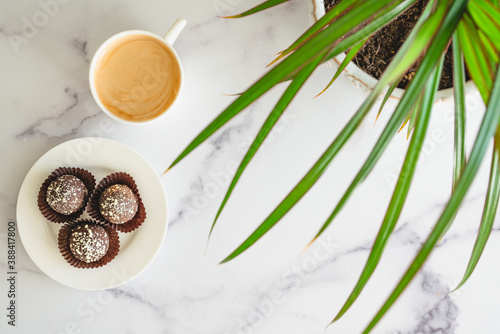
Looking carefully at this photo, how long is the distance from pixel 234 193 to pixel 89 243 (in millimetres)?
279

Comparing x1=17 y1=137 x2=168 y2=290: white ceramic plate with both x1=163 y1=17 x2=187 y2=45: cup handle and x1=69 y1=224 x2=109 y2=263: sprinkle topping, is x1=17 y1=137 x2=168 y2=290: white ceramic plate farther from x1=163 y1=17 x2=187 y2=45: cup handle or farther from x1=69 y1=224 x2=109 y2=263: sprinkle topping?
x1=163 y1=17 x2=187 y2=45: cup handle

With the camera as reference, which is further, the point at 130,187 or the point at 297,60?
the point at 130,187

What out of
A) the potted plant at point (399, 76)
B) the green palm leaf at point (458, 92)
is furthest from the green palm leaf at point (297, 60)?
the green palm leaf at point (458, 92)

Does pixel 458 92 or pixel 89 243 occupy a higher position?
pixel 458 92

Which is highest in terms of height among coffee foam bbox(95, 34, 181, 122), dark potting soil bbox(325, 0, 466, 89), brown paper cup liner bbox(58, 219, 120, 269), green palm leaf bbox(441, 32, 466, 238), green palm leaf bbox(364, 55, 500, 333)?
dark potting soil bbox(325, 0, 466, 89)

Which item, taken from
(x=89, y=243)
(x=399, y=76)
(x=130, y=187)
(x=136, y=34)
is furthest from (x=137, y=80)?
(x=399, y=76)

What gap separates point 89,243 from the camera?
2.66 feet

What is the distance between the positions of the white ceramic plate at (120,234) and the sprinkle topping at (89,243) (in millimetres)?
40

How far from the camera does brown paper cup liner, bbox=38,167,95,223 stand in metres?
0.84

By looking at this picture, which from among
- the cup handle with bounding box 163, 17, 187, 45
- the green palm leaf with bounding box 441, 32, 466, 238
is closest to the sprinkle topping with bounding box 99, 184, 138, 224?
the cup handle with bounding box 163, 17, 187, 45

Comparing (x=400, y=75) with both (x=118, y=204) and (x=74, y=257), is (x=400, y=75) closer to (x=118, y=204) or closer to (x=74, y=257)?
(x=118, y=204)

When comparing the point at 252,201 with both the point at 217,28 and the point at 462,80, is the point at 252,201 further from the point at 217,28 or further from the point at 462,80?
the point at 462,80

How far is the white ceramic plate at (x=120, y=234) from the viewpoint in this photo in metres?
0.85

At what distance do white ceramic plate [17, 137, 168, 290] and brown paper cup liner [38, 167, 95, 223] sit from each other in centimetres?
2
